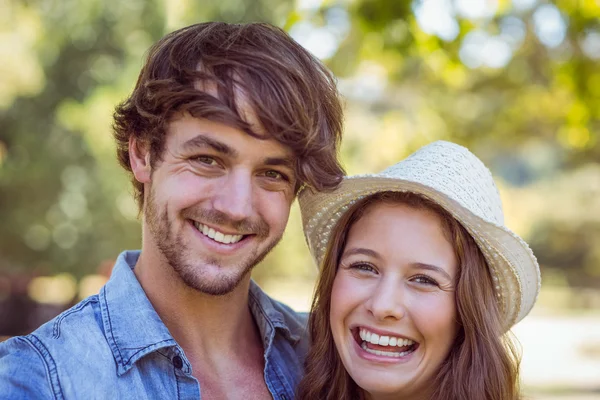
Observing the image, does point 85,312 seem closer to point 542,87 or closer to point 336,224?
point 336,224

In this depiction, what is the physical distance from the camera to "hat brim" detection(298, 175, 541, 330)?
285cm

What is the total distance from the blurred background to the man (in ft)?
11.4

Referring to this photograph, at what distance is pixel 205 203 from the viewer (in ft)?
9.21

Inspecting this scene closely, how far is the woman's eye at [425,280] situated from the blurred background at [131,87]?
3.72 m

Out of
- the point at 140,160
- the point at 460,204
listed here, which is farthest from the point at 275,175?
the point at 460,204

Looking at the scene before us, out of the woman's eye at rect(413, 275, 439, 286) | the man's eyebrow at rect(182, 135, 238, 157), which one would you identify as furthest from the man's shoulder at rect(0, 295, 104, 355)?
the woman's eye at rect(413, 275, 439, 286)

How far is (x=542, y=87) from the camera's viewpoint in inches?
419

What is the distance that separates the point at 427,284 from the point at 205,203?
890 mm

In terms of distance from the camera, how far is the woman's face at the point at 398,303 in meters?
2.84

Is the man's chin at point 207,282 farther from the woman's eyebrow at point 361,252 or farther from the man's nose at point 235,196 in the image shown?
the woman's eyebrow at point 361,252

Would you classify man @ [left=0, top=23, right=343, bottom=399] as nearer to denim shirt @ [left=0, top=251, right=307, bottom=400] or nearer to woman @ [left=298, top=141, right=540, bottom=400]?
denim shirt @ [left=0, top=251, right=307, bottom=400]

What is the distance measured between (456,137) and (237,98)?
387 inches

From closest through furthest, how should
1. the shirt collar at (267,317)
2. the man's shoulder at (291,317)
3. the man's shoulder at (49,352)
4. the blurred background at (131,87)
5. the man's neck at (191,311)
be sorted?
the man's shoulder at (49,352) < the man's neck at (191,311) < the shirt collar at (267,317) < the man's shoulder at (291,317) < the blurred background at (131,87)

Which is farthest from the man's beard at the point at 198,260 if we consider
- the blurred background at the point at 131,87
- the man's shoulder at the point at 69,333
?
the blurred background at the point at 131,87
